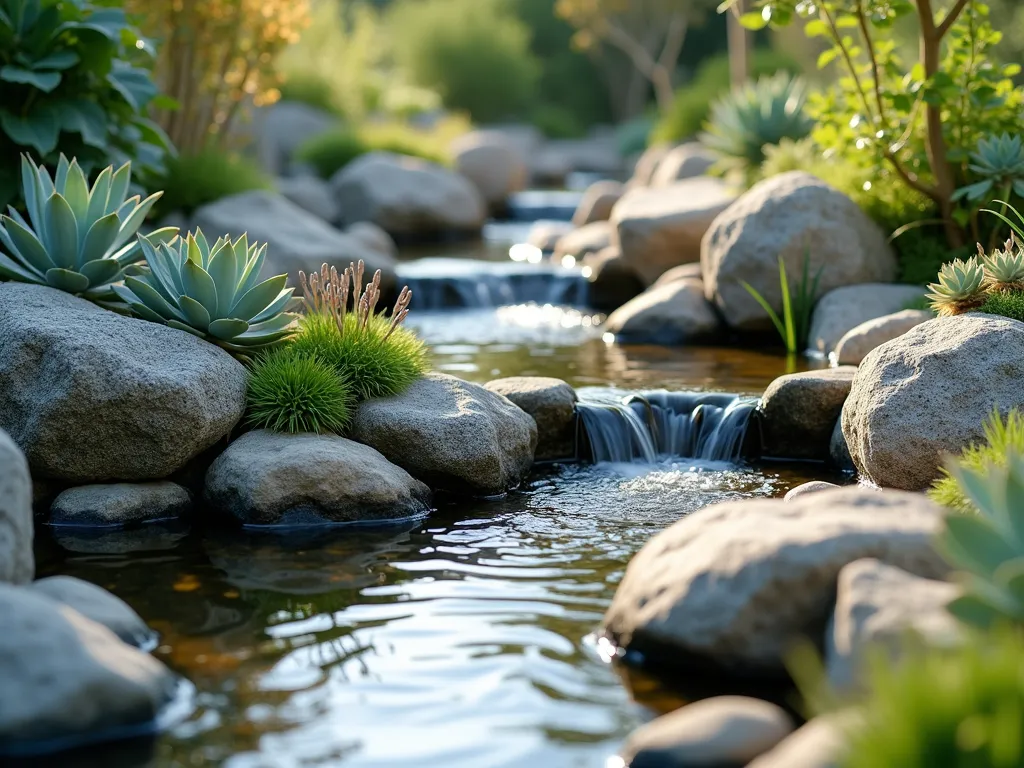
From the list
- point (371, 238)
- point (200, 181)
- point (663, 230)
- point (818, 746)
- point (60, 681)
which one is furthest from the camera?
point (371, 238)

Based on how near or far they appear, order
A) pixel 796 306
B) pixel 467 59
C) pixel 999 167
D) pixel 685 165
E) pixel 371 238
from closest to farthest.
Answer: pixel 999 167
pixel 796 306
pixel 371 238
pixel 685 165
pixel 467 59

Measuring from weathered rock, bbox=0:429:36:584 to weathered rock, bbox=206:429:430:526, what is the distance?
1714mm

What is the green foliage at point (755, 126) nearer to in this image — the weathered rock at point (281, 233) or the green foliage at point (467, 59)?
the weathered rock at point (281, 233)

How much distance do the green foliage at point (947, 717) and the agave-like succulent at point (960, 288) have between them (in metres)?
4.47

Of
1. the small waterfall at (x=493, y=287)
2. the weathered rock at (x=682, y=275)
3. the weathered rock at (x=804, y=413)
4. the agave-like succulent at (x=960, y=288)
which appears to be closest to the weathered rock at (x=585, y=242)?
the small waterfall at (x=493, y=287)

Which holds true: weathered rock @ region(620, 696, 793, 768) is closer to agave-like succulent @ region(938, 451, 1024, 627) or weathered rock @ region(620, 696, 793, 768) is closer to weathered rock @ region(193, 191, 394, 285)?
agave-like succulent @ region(938, 451, 1024, 627)

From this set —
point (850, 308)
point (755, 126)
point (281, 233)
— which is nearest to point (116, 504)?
point (281, 233)

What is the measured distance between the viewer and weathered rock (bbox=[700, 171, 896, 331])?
402 inches

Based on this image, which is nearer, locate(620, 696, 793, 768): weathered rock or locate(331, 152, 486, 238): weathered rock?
locate(620, 696, 793, 768): weathered rock

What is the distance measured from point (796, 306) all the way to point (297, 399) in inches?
204

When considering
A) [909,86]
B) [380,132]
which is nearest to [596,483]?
[909,86]

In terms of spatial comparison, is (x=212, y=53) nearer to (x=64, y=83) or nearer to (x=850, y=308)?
(x=64, y=83)

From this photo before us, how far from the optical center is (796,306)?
10312mm

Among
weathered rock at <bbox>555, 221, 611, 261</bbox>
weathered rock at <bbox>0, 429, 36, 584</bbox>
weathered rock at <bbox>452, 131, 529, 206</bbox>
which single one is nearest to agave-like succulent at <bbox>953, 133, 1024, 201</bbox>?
weathered rock at <bbox>555, 221, 611, 261</bbox>
